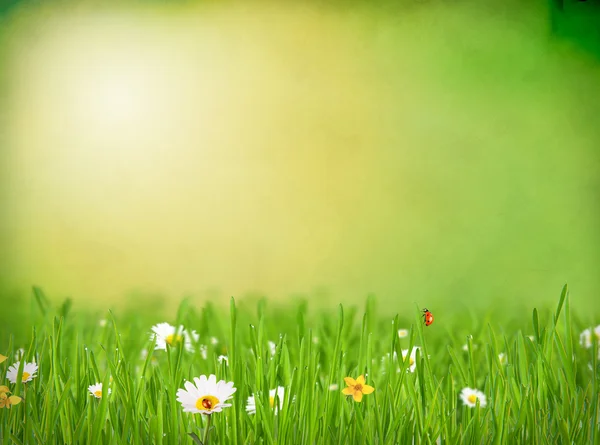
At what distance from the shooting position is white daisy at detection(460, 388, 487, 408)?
1.24 m

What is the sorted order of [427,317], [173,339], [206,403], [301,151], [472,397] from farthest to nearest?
[301,151], [427,317], [173,339], [472,397], [206,403]

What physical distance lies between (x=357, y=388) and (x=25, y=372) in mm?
748

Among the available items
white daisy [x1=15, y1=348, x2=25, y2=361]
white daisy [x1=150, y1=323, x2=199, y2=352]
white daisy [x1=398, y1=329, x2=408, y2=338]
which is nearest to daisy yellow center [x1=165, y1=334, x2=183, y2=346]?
white daisy [x1=150, y1=323, x2=199, y2=352]

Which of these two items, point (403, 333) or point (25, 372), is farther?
point (403, 333)

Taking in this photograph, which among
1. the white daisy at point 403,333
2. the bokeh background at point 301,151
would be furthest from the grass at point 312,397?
the bokeh background at point 301,151

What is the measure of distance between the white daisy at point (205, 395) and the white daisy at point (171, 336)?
191mm

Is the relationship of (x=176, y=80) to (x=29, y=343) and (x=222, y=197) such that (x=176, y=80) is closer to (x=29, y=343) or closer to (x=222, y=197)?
(x=222, y=197)

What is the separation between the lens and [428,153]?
1.71 m

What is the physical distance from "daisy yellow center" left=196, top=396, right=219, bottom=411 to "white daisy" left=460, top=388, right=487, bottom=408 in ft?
1.81

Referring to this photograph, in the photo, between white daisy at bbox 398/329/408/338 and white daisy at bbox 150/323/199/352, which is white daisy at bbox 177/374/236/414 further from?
white daisy at bbox 398/329/408/338

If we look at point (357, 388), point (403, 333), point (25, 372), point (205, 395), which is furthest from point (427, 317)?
point (25, 372)

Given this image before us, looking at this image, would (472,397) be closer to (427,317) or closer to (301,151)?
(427,317)

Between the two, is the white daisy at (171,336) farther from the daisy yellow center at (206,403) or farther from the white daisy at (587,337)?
the white daisy at (587,337)

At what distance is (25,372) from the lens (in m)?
1.27
